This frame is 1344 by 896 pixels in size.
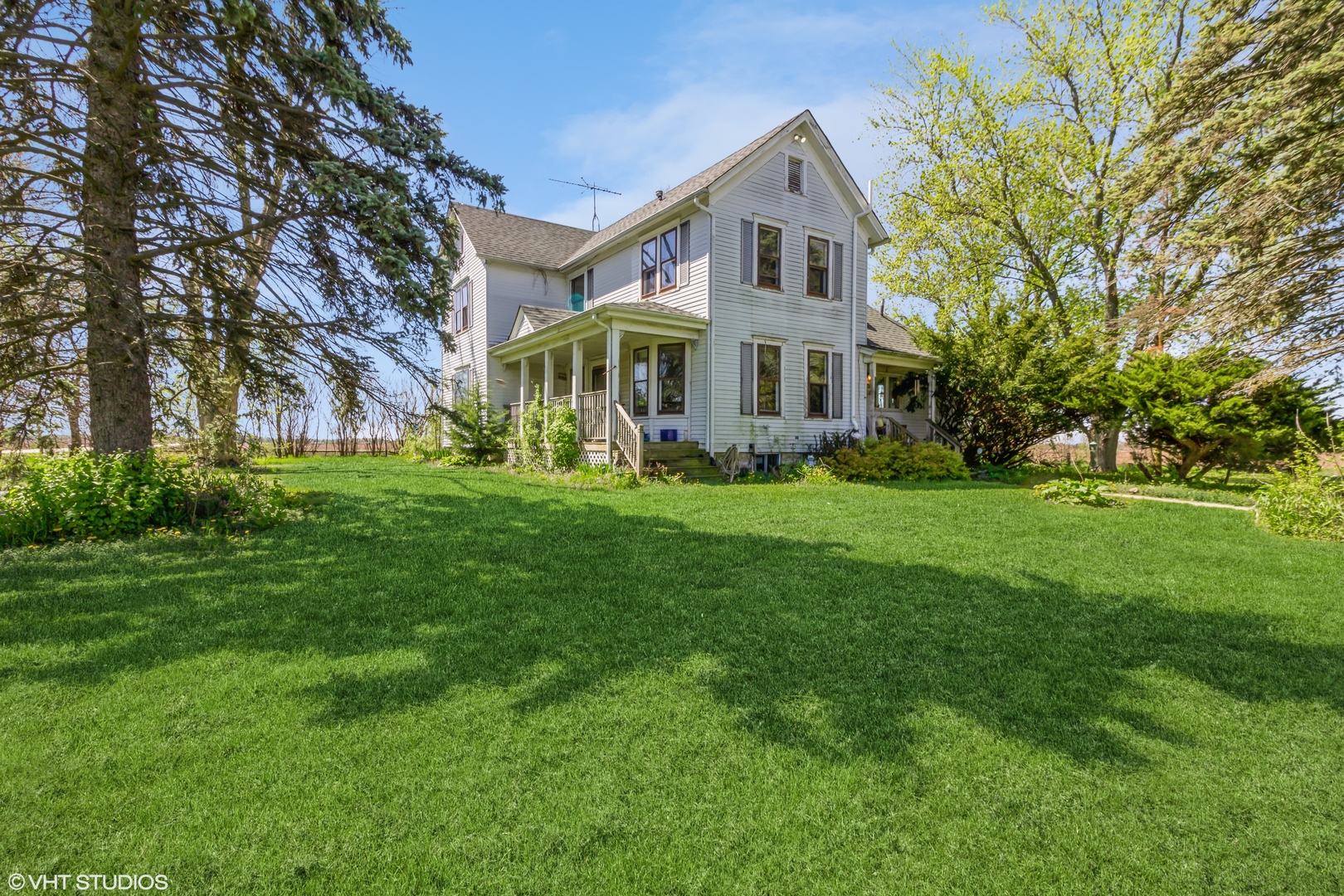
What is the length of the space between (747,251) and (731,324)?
1.91 meters

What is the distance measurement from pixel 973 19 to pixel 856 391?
42.0 feet

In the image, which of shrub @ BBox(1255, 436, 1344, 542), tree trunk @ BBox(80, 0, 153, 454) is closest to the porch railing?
tree trunk @ BBox(80, 0, 153, 454)

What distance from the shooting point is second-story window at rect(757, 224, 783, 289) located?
1445 cm

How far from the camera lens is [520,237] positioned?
2023cm

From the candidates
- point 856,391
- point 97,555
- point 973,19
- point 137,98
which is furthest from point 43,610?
point 973,19

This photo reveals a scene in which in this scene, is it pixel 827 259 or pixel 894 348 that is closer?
pixel 827 259

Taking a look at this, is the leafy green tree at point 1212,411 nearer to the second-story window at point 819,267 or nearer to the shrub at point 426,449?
the second-story window at point 819,267

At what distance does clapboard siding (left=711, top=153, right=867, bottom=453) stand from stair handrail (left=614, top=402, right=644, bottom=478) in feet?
7.29

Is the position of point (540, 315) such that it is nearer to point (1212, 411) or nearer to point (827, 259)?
point (827, 259)

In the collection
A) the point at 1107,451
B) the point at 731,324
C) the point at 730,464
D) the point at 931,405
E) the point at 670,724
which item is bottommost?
the point at 670,724

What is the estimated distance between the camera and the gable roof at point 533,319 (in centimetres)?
1630

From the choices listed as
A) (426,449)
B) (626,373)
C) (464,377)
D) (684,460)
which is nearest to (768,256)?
(626,373)

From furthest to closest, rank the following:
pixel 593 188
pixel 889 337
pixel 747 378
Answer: pixel 593 188 < pixel 889 337 < pixel 747 378

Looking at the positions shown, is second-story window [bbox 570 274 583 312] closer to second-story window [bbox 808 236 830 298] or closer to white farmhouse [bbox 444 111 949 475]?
white farmhouse [bbox 444 111 949 475]
